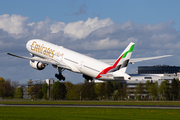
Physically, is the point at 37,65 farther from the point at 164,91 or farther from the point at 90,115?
the point at 164,91

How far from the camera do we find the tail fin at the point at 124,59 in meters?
66.2

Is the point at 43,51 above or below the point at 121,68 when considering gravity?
above

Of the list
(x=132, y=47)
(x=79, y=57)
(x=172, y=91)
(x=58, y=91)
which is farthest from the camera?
(x=58, y=91)

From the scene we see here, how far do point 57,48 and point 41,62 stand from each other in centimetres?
517

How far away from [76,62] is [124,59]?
1262 centimetres

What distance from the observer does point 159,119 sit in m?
48.9

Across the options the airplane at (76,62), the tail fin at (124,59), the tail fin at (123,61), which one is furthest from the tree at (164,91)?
the tail fin at (124,59)

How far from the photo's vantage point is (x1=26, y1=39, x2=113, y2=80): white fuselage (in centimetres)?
7081

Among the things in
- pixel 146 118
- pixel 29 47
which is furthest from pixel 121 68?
pixel 29 47

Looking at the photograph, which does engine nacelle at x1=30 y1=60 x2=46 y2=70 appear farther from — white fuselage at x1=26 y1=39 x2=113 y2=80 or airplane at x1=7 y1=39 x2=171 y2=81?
white fuselage at x1=26 y1=39 x2=113 y2=80

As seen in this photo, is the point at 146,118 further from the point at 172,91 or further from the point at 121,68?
the point at 172,91

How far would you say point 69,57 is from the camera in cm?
7625

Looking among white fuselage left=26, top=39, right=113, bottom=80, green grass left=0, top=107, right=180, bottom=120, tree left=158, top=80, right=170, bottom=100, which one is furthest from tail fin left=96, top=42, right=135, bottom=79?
tree left=158, top=80, right=170, bottom=100

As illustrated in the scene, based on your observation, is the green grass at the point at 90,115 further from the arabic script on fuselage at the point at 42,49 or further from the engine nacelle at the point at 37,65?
the arabic script on fuselage at the point at 42,49
